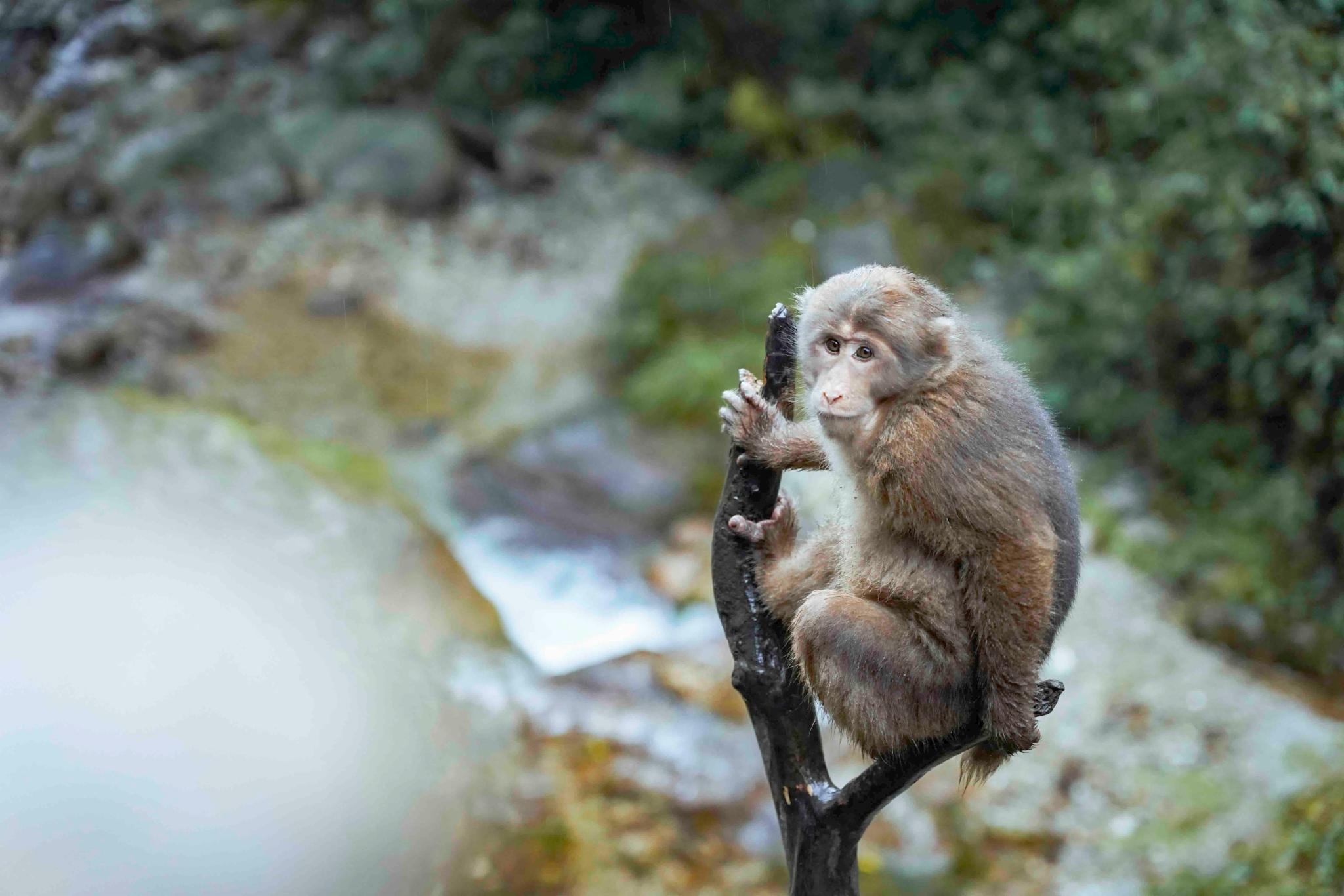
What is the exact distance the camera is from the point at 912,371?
2.75m

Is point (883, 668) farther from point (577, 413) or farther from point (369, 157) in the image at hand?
point (369, 157)

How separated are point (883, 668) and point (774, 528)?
55 cm

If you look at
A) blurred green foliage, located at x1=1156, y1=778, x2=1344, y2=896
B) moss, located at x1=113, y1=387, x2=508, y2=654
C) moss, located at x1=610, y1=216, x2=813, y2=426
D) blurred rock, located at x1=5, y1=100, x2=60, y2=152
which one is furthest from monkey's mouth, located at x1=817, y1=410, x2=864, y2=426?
moss, located at x1=610, y1=216, x2=813, y2=426

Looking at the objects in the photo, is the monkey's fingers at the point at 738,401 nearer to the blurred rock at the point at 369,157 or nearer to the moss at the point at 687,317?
the moss at the point at 687,317

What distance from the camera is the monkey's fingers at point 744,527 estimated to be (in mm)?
3012

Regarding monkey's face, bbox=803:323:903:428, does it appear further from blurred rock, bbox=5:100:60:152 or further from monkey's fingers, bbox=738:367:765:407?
blurred rock, bbox=5:100:60:152

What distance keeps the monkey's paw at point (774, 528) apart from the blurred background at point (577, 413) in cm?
262

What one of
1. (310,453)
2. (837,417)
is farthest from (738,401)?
(310,453)

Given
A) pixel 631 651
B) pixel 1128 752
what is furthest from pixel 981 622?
pixel 631 651

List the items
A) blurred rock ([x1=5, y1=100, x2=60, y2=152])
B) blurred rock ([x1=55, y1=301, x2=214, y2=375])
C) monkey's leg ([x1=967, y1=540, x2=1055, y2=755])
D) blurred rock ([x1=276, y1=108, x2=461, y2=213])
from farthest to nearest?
blurred rock ([x1=276, y1=108, x2=461, y2=213]) → blurred rock ([x1=55, y1=301, x2=214, y2=375]) → blurred rock ([x1=5, y1=100, x2=60, y2=152]) → monkey's leg ([x1=967, y1=540, x2=1055, y2=755])

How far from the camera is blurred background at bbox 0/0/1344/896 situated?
5.18 metres

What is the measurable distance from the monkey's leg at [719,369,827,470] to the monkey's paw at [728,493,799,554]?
186mm

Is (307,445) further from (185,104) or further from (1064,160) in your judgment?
(1064,160)

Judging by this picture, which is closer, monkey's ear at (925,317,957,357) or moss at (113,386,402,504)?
monkey's ear at (925,317,957,357)
